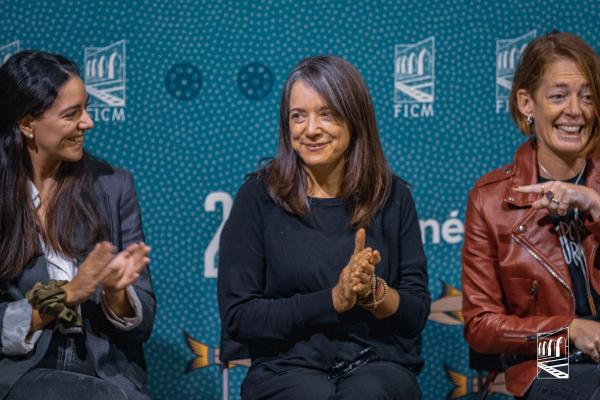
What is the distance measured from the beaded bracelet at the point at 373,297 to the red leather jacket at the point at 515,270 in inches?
14.1

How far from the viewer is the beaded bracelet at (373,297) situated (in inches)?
86.4

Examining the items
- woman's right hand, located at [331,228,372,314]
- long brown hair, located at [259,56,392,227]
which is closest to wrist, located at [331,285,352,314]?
woman's right hand, located at [331,228,372,314]

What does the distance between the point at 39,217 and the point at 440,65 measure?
1660 millimetres

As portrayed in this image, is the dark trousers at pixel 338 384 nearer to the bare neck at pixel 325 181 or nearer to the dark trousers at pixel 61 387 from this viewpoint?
the dark trousers at pixel 61 387

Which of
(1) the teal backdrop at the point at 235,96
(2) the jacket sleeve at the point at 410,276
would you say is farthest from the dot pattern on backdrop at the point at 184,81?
(2) the jacket sleeve at the point at 410,276

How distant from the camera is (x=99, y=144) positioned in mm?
3162

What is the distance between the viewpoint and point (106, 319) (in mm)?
2324

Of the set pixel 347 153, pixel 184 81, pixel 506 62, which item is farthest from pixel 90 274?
pixel 506 62

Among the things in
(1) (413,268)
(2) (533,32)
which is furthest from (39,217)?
(2) (533,32)

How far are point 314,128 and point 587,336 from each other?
95 cm

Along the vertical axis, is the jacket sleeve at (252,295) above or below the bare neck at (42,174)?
below

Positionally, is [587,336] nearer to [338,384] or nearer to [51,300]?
[338,384]

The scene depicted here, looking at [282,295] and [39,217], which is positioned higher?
[39,217]

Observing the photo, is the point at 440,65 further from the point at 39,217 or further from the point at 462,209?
the point at 39,217
